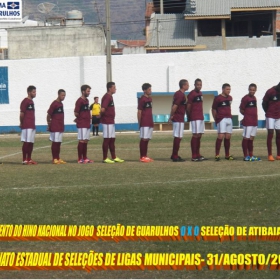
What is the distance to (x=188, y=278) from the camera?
8758 mm

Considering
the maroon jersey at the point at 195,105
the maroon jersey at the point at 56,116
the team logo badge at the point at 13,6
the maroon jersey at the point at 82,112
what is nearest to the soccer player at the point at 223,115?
the maroon jersey at the point at 195,105

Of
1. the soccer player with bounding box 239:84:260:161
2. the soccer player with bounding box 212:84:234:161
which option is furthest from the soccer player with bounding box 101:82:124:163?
the soccer player with bounding box 239:84:260:161

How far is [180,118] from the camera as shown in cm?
2020

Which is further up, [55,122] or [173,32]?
[173,32]

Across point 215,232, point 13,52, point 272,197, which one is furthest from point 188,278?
point 13,52

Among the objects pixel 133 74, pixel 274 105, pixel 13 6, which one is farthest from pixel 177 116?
pixel 13 6

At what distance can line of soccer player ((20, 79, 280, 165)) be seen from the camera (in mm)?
19750

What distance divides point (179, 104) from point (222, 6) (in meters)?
40.2

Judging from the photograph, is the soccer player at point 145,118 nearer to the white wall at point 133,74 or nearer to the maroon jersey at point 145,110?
the maroon jersey at point 145,110

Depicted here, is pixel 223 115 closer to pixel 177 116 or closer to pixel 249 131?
pixel 249 131

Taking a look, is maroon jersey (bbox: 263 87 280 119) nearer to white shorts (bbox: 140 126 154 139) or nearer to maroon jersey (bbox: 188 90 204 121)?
maroon jersey (bbox: 188 90 204 121)

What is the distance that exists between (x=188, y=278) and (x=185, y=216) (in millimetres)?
2929

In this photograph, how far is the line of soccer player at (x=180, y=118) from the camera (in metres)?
19.8

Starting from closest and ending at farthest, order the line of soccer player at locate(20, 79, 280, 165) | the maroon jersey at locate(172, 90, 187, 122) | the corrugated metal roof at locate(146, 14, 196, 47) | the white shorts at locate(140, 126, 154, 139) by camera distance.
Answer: the line of soccer player at locate(20, 79, 280, 165)
the maroon jersey at locate(172, 90, 187, 122)
the white shorts at locate(140, 126, 154, 139)
the corrugated metal roof at locate(146, 14, 196, 47)
